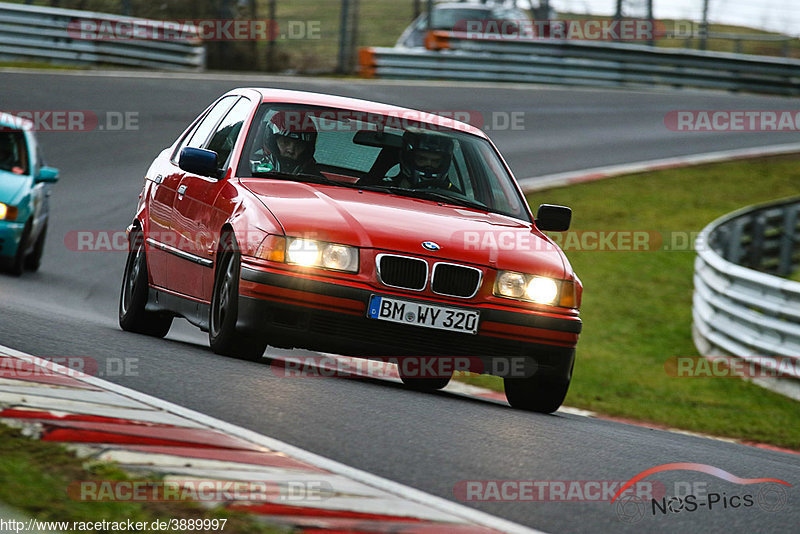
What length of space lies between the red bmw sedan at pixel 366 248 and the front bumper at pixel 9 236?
4.09 m

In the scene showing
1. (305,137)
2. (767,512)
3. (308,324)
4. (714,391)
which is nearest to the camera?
(767,512)

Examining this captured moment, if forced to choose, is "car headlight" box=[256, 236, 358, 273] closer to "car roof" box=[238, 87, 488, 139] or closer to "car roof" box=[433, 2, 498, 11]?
"car roof" box=[238, 87, 488, 139]

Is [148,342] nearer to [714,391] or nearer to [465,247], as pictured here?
[465,247]

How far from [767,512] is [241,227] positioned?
305 cm

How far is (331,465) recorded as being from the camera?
14.6 feet

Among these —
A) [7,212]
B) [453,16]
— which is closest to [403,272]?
[7,212]

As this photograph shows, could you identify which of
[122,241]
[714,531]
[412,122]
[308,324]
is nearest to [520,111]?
[122,241]

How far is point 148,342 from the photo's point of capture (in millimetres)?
7754

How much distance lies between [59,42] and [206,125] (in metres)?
18.1

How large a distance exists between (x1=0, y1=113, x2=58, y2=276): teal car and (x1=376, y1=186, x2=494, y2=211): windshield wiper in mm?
5543

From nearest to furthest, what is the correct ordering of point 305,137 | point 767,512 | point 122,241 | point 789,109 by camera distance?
point 767,512, point 305,137, point 122,241, point 789,109

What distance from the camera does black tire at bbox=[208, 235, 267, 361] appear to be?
6.53 meters
